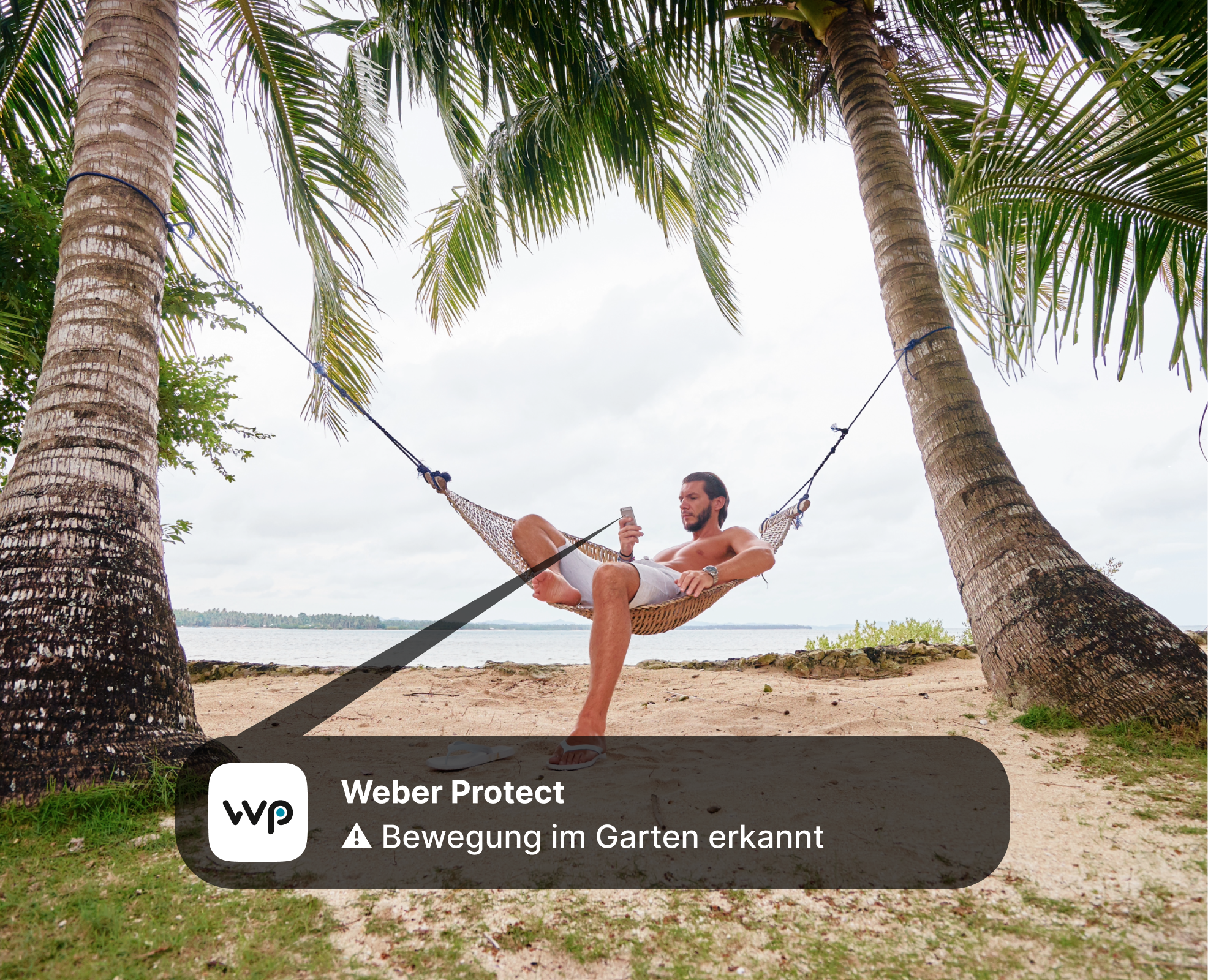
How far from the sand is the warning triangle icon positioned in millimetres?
208

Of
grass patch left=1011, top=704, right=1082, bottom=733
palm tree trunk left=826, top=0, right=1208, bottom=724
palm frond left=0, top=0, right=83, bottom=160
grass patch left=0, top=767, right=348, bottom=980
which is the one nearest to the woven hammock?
palm tree trunk left=826, top=0, right=1208, bottom=724

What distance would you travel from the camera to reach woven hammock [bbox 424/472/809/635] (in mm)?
2266

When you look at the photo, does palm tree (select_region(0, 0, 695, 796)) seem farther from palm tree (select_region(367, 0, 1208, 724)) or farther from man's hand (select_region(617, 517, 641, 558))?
man's hand (select_region(617, 517, 641, 558))

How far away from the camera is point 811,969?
975 millimetres

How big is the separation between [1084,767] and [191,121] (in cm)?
435

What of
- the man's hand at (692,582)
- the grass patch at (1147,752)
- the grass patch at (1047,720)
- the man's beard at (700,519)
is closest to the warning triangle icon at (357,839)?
the man's hand at (692,582)

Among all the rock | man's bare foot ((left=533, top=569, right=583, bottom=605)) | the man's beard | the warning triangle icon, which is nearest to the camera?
the warning triangle icon

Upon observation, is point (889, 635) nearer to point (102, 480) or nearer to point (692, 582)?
point (692, 582)

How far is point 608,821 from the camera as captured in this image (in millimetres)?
1486

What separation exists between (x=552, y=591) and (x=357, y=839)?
1120mm

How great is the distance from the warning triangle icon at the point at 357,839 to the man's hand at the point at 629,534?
4.41 feet

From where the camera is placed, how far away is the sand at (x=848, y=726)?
1154mm

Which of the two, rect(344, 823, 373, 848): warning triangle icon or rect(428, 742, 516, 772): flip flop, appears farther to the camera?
rect(428, 742, 516, 772): flip flop
